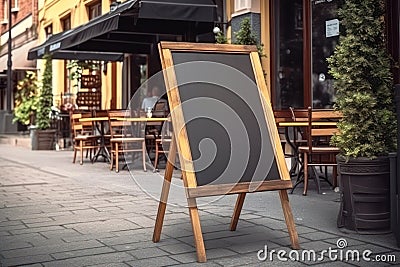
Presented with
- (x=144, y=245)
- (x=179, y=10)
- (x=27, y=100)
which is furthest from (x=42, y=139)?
(x=144, y=245)

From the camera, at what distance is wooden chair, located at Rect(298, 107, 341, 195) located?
631 cm

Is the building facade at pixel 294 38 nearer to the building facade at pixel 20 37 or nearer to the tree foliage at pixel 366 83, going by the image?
the tree foliage at pixel 366 83

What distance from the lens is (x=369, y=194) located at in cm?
453

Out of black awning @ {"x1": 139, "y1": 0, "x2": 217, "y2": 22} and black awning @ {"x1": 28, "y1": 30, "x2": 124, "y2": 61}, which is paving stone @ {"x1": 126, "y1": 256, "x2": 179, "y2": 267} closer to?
black awning @ {"x1": 139, "y1": 0, "x2": 217, "y2": 22}

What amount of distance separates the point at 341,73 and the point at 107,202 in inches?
117

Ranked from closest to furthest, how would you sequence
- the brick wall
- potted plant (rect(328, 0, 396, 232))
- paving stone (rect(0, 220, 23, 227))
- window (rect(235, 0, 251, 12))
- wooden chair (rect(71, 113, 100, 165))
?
potted plant (rect(328, 0, 396, 232)), paving stone (rect(0, 220, 23, 227)), window (rect(235, 0, 251, 12)), wooden chair (rect(71, 113, 100, 165)), the brick wall

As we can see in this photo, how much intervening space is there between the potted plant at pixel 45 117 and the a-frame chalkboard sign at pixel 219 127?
37.8ft

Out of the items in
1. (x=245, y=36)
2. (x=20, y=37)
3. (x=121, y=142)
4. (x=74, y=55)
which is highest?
(x=20, y=37)

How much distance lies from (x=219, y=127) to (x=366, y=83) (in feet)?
4.48

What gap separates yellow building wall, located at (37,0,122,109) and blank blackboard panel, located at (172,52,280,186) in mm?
11303

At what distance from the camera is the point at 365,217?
4.54 meters

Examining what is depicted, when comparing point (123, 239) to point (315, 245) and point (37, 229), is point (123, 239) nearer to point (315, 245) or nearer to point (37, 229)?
point (37, 229)

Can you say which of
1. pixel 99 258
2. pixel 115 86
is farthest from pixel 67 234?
pixel 115 86

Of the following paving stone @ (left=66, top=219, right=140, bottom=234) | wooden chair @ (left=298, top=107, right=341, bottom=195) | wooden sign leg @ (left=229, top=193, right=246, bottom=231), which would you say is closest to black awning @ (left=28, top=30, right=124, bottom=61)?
wooden chair @ (left=298, top=107, right=341, bottom=195)
